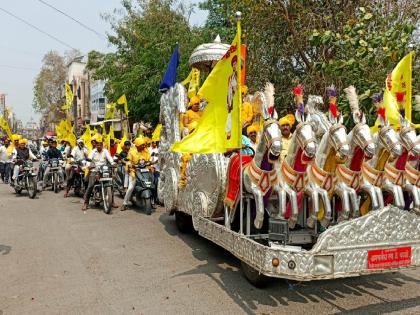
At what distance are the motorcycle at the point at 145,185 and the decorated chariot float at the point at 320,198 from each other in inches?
158

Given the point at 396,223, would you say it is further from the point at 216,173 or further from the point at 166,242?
the point at 166,242

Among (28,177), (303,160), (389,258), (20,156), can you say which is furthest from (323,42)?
(20,156)

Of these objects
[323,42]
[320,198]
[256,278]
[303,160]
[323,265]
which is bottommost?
[256,278]

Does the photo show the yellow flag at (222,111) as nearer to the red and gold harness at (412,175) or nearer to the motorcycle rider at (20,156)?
the red and gold harness at (412,175)

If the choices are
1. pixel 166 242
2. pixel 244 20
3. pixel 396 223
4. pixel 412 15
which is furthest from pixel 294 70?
pixel 396 223

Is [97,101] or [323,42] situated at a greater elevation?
[97,101]

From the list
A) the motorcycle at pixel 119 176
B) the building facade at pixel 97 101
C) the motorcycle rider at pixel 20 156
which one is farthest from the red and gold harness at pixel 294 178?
the building facade at pixel 97 101

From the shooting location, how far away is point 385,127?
4605mm

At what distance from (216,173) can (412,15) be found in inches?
269

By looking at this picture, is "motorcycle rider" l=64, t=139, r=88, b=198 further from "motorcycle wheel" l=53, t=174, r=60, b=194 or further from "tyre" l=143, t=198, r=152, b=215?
"tyre" l=143, t=198, r=152, b=215

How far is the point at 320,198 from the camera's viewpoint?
4.78 m

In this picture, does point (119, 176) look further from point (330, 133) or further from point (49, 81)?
point (49, 81)

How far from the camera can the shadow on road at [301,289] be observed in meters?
4.30

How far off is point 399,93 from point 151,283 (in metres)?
3.92
